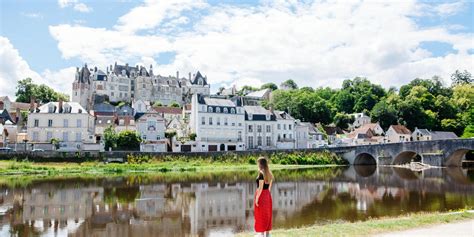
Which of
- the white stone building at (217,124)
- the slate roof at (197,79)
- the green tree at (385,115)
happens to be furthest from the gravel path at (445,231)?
the slate roof at (197,79)

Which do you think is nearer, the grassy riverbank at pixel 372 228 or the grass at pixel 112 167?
the grassy riverbank at pixel 372 228

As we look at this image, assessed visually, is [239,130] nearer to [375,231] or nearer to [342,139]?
[342,139]

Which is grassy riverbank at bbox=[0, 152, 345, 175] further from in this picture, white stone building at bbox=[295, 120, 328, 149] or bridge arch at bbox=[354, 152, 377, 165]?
white stone building at bbox=[295, 120, 328, 149]

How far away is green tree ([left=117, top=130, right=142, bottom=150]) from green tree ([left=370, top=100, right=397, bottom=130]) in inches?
1900

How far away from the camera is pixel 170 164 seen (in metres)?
43.8

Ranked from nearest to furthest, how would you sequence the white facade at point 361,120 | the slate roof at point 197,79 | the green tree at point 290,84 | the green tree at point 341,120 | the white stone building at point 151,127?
the white stone building at point 151,127 < the white facade at point 361,120 < the green tree at point 341,120 < the slate roof at point 197,79 < the green tree at point 290,84

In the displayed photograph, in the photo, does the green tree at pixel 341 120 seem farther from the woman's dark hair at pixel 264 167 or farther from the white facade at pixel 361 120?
the woman's dark hair at pixel 264 167

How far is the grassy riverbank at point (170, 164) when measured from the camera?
1491 inches

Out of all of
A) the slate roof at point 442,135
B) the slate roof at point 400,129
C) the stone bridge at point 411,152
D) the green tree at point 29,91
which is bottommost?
the stone bridge at point 411,152

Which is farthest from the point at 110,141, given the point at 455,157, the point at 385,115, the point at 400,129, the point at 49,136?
the point at 385,115

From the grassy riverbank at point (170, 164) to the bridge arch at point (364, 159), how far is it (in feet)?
6.84

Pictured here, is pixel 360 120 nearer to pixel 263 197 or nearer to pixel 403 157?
pixel 403 157

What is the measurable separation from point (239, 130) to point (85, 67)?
136 feet

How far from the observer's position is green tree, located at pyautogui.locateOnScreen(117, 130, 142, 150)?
47469 millimetres
